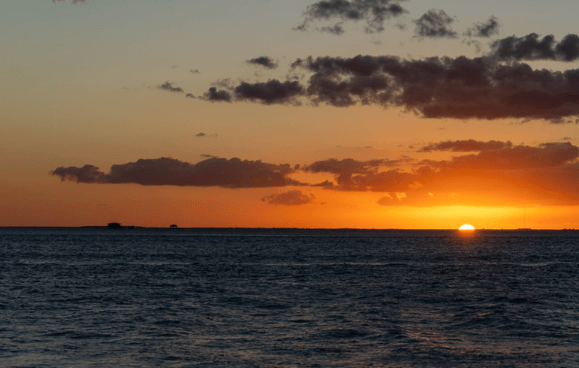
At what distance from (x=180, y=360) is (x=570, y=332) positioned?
84.2ft

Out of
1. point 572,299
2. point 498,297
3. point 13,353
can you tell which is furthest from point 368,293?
point 13,353

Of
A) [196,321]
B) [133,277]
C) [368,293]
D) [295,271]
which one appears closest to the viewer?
[196,321]

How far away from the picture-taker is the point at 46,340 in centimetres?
3700

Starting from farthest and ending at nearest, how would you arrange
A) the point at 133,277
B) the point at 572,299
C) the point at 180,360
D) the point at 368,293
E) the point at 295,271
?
the point at 295,271 → the point at 133,277 → the point at 368,293 → the point at 572,299 → the point at 180,360

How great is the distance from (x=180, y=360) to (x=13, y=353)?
29.6 ft

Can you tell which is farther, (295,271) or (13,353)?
(295,271)

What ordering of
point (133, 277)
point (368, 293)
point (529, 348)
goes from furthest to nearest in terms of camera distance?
point (133, 277) → point (368, 293) → point (529, 348)

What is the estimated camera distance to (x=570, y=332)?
41125 millimetres

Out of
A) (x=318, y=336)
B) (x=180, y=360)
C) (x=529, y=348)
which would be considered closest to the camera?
(x=180, y=360)

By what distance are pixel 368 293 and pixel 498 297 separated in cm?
1250

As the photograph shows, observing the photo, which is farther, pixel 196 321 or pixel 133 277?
pixel 133 277

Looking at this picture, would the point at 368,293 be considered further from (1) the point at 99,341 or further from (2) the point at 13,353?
(2) the point at 13,353

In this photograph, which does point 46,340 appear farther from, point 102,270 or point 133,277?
point 102,270

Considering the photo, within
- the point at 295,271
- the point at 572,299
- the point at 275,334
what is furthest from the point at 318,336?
the point at 295,271
